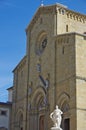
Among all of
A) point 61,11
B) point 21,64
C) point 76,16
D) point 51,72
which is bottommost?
point 51,72

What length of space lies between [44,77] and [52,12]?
22.6ft

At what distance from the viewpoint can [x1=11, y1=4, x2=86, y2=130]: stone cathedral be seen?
2966 cm

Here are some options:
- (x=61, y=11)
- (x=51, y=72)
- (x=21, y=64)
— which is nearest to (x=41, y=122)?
(x=51, y=72)

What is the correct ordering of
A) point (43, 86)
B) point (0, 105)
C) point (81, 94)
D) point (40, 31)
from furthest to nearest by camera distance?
point (0, 105) < point (40, 31) < point (43, 86) < point (81, 94)

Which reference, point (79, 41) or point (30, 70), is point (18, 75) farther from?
point (79, 41)

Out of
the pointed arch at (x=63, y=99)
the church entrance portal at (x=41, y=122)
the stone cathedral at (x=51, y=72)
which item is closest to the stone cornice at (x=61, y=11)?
the stone cathedral at (x=51, y=72)

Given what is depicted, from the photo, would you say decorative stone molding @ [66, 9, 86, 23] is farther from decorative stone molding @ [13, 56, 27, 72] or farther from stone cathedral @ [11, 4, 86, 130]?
decorative stone molding @ [13, 56, 27, 72]

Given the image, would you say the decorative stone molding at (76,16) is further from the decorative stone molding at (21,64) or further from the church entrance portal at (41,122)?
the church entrance portal at (41,122)

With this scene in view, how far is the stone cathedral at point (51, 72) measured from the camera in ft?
97.3

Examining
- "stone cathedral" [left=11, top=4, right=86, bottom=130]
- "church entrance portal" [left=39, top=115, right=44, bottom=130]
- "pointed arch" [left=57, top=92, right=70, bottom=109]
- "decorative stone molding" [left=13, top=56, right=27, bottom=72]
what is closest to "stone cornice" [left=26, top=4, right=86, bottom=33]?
"stone cathedral" [left=11, top=4, right=86, bottom=130]

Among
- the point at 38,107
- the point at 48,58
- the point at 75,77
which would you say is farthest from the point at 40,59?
the point at 75,77

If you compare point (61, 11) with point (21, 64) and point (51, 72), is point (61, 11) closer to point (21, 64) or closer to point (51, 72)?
point (51, 72)

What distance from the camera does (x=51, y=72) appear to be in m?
33.4

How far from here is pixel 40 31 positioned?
122ft
